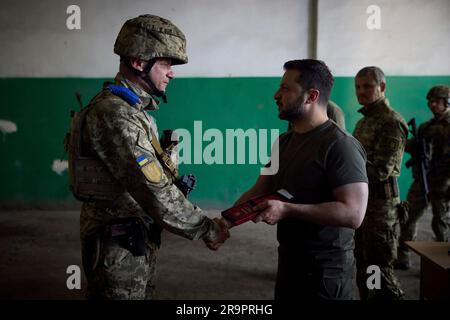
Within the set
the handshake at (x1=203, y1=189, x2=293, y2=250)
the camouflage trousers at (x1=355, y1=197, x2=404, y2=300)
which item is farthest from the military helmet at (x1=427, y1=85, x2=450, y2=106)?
the handshake at (x1=203, y1=189, x2=293, y2=250)

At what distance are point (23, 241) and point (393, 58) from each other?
19.3ft

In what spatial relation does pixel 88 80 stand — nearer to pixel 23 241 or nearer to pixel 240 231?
pixel 23 241

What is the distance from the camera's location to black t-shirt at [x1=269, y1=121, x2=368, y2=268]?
1.76 meters

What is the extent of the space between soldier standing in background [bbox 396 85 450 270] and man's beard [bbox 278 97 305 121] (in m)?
2.99

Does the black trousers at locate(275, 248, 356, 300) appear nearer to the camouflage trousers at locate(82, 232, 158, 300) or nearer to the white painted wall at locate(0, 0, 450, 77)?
the camouflage trousers at locate(82, 232, 158, 300)

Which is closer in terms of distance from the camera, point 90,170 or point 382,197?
point 90,170

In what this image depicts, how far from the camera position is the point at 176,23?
6.54m

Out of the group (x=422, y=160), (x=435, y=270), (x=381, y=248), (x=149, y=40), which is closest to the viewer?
(x=149, y=40)

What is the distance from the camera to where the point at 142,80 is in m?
1.99

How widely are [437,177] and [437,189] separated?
128mm

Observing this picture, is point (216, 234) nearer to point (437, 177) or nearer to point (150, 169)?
point (150, 169)

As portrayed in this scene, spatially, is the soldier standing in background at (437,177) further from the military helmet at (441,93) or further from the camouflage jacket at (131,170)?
the camouflage jacket at (131,170)

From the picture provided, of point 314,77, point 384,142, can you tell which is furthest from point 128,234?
point 384,142

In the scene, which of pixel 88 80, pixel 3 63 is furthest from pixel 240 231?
pixel 3 63
